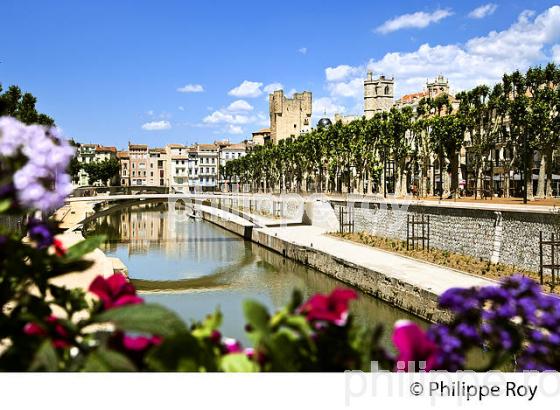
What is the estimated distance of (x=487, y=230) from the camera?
72.0 ft

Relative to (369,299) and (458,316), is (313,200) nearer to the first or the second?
(369,299)

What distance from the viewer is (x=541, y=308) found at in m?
1.78

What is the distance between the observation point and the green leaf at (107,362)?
1528 mm

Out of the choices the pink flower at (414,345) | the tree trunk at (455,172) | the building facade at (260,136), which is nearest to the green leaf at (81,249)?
the pink flower at (414,345)

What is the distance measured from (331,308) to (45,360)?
2.46ft

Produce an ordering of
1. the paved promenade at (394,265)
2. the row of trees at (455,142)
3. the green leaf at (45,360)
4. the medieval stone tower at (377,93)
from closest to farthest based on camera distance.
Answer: the green leaf at (45,360) → the paved promenade at (394,265) → the row of trees at (455,142) → the medieval stone tower at (377,93)

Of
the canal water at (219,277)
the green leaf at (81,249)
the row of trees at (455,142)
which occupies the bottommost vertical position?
the canal water at (219,277)

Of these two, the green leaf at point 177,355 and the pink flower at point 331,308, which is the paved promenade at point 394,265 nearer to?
the pink flower at point 331,308

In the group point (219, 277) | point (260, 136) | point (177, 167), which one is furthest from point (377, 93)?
point (219, 277)

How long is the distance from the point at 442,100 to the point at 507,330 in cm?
4513

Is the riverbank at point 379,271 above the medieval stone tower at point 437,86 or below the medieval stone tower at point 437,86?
below

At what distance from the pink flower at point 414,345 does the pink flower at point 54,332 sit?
2.97 ft

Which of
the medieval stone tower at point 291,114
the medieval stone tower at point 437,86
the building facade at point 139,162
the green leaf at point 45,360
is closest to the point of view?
the green leaf at point 45,360
